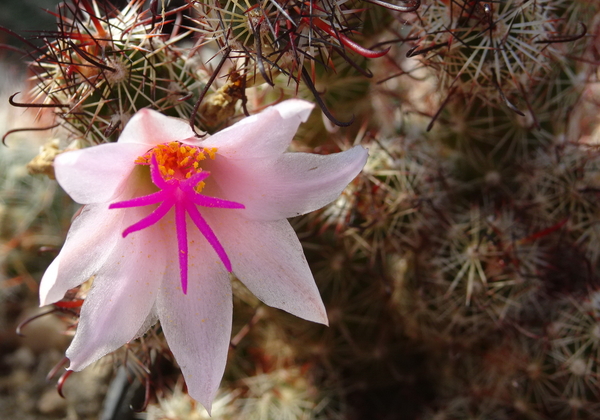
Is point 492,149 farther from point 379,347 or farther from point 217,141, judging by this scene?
point 217,141

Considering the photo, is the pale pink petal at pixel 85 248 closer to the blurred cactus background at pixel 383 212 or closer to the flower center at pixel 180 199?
the flower center at pixel 180 199

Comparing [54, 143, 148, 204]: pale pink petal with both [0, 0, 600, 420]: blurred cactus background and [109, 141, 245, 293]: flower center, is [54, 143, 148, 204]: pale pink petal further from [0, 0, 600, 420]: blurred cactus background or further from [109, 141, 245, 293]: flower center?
[0, 0, 600, 420]: blurred cactus background

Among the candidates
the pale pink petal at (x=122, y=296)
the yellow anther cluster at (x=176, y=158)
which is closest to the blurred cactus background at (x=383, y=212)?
the yellow anther cluster at (x=176, y=158)

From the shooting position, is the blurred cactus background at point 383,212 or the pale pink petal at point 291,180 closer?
the pale pink petal at point 291,180

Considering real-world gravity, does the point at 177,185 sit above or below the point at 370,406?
above

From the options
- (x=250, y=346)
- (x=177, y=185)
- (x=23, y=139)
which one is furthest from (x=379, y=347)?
(x=23, y=139)

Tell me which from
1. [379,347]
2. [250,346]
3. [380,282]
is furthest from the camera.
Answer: [250,346]

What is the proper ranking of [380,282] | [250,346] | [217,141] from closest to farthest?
1. [217,141]
2. [380,282]
3. [250,346]
